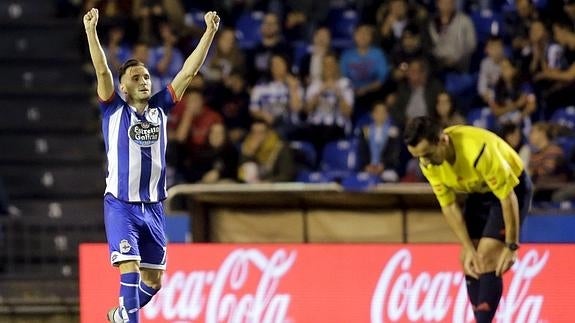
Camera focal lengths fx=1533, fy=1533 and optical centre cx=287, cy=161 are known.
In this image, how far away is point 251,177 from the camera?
42.1 ft

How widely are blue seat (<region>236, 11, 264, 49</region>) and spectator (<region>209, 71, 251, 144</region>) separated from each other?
0.73 metres

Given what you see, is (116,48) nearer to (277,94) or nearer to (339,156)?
(277,94)

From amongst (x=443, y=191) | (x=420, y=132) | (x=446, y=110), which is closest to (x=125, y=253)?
(x=420, y=132)

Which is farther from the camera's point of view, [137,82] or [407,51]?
[407,51]

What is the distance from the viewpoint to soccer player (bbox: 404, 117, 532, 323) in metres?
8.83

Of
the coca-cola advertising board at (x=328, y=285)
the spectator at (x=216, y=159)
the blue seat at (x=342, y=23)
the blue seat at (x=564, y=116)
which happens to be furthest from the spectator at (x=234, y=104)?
the coca-cola advertising board at (x=328, y=285)

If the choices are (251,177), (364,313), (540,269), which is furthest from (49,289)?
(540,269)

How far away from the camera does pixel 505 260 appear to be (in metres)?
9.05

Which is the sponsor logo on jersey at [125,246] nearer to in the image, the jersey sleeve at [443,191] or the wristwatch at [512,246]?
the jersey sleeve at [443,191]

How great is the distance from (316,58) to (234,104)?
894mm

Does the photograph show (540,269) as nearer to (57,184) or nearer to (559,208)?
(559,208)

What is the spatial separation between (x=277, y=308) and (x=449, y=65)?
164 inches

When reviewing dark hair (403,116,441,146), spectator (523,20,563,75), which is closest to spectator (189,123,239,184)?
spectator (523,20,563,75)

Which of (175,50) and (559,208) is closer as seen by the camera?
(559,208)
